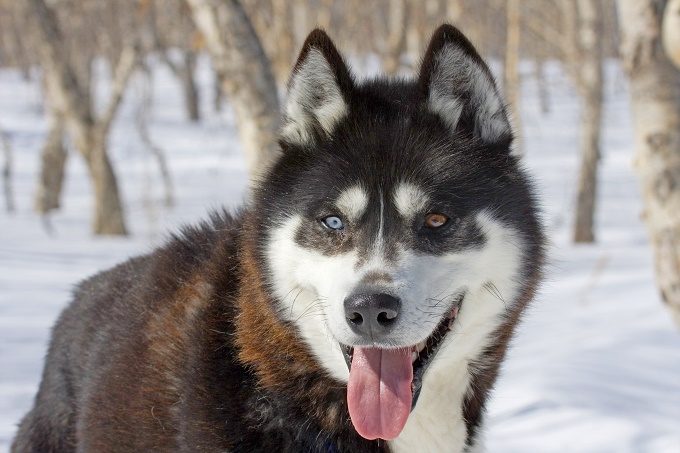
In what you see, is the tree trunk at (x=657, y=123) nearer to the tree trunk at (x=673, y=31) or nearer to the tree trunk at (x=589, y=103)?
the tree trunk at (x=673, y=31)

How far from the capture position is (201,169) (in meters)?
21.7

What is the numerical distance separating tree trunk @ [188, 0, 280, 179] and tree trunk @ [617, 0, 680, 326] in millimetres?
2501

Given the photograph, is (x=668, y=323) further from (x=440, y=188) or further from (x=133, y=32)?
→ (x=133, y=32)

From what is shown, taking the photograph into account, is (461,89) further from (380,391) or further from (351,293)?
(380,391)

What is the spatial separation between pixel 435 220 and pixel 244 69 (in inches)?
137

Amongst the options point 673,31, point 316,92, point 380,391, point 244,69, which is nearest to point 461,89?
point 316,92

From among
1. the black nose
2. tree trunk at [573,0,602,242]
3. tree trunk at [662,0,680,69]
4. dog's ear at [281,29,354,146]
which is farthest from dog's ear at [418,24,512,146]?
tree trunk at [573,0,602,242]

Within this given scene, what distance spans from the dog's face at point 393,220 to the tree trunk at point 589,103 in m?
10.2

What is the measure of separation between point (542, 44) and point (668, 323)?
79.4ft

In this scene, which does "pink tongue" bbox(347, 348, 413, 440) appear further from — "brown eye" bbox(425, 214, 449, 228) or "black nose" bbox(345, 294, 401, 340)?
"brown eye" bbox(425, 214, 449, 228)

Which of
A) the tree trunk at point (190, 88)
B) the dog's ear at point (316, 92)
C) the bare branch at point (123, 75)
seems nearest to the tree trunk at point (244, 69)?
the dog's ear at point (316, 92)

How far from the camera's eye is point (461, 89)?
256 centimetres

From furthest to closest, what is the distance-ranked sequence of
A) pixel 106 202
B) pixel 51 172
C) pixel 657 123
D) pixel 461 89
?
1. pixel 51 172
2. pixel 106 202
3. pixel 657 123
4. pixel 461 89

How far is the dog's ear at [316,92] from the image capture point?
8.11 ft
